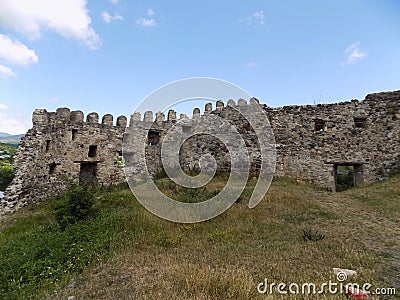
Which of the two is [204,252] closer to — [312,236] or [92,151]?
[312,236]

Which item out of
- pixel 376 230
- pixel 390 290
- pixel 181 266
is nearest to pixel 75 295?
pixel 181 266

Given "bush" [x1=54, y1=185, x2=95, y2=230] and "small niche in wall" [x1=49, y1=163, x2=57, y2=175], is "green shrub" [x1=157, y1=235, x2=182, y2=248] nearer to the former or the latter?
"bush" [x1=54, y1=185, x2=95, y2=230]

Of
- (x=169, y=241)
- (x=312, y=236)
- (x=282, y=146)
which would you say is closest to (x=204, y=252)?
(x=169, y=241)

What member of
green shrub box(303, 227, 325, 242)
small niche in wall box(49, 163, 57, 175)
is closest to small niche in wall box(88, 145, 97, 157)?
small niche in wall box(49, 163, 57, 175)

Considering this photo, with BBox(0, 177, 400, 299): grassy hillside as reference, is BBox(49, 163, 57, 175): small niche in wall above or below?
above

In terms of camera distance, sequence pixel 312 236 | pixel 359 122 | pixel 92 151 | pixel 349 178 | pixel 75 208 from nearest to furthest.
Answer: pixel 312 236
pixel 75 208
pixel 359 122
pixel 92 151
pixel 349 178

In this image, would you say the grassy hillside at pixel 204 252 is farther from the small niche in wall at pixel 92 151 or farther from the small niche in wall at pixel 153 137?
the small niche in wall at pixel 153 137

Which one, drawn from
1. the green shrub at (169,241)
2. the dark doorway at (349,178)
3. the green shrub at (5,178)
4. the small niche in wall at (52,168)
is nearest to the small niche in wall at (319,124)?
the dark doorway at (349,178)

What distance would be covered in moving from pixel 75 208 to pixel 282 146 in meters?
10.5

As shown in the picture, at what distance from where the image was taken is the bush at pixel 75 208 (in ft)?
26.2

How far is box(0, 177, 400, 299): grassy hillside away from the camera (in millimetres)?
4223

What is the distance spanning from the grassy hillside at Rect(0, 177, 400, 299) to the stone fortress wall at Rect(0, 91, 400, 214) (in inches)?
182

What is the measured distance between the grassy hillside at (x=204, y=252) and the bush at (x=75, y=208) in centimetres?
35

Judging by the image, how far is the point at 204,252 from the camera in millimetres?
5730
